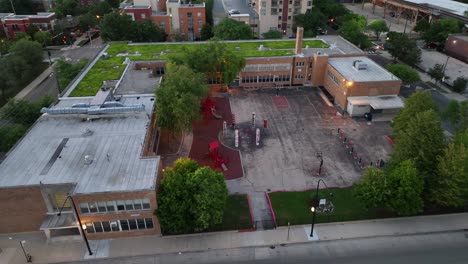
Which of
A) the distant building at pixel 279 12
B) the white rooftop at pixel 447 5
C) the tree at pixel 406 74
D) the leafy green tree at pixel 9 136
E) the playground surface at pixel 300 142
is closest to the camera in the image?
the playground surface at pixel 300 142

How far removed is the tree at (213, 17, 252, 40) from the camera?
80.8m

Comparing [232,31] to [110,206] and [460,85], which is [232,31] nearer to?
[460,85]

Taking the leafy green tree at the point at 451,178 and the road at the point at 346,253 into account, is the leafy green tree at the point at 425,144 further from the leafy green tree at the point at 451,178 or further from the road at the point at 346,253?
the road at the point at 346,253

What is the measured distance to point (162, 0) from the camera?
102500 millimetres

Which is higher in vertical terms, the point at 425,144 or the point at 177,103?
the point at 177,103

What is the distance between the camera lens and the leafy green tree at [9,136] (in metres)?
43.2

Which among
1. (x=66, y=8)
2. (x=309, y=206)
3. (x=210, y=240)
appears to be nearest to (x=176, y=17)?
(x=66, y=8)

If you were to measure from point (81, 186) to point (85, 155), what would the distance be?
5374 millimetres

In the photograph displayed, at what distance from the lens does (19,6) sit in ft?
357

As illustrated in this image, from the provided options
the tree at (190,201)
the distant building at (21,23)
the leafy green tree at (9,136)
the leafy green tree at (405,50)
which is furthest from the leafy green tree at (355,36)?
the distant building at (21,23)

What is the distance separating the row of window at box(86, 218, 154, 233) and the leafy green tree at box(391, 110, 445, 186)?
1030 inches

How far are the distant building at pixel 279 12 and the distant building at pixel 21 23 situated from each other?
57.8 metres

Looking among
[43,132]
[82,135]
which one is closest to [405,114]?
[82,135]

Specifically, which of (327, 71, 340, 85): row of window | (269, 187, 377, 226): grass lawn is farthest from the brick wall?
(327, 71, 340, 85): row of window
